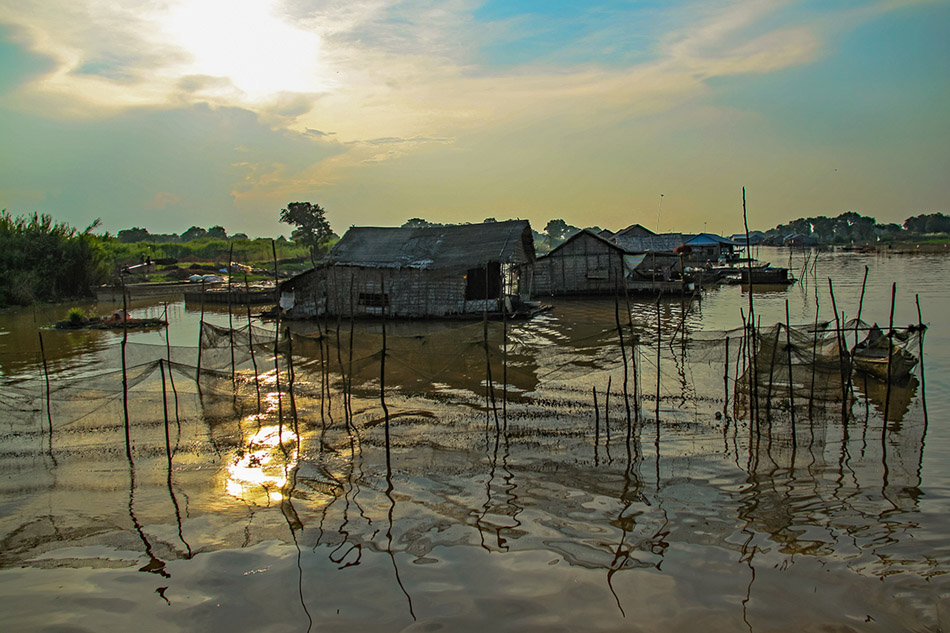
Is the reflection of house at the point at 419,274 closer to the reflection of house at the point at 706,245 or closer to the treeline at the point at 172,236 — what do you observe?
the reflection of house at the point at 706,245

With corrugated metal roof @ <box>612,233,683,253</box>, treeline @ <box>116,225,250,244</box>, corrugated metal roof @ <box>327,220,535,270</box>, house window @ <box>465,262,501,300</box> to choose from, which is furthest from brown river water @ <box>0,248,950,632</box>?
treeline @ <box>116,225,250,244</box>

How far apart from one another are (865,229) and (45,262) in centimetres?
8981

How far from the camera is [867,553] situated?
4.09 m

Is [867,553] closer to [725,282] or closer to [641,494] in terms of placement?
[641,494]

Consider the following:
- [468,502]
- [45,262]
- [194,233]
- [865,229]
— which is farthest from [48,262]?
[865,229]

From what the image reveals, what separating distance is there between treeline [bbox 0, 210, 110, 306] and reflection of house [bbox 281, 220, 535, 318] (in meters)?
10.8

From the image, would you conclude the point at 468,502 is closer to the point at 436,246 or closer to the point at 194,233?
the point at 436,246

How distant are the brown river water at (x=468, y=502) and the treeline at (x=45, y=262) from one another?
17.8 m

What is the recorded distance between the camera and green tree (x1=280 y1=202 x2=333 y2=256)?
151ft

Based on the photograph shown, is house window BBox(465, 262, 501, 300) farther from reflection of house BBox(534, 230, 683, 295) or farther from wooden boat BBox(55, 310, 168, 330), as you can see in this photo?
wooden boat BBox(55, 310, 168, 330)

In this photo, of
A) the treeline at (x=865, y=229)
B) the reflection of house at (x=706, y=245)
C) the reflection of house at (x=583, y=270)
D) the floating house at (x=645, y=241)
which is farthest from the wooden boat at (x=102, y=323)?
the treeline at (x=865, y=229)

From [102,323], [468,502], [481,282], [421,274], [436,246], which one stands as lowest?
[468,502]

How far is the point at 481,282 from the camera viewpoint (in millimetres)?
17141

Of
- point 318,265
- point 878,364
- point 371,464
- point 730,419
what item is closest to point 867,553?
point 730,419
